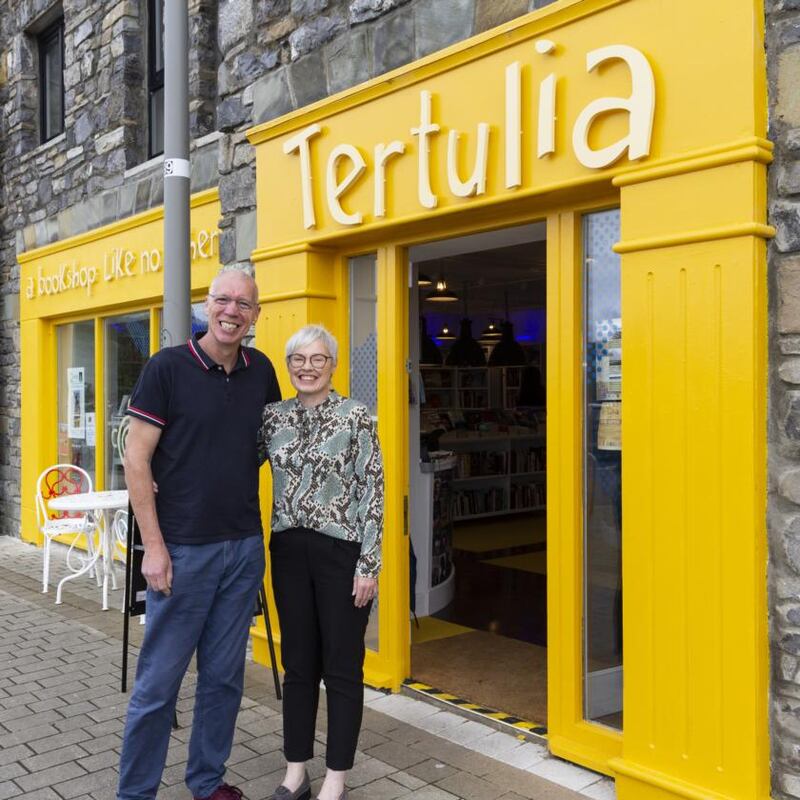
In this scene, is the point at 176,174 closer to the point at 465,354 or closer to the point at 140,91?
the point at 140,91

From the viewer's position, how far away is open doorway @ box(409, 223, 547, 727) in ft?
16.2

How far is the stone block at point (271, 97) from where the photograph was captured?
16.6 ft

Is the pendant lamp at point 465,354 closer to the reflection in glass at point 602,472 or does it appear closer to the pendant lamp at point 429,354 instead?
the pendant lamp at point 429,354

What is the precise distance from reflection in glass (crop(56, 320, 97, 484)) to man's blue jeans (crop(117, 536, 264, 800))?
5.77 metres

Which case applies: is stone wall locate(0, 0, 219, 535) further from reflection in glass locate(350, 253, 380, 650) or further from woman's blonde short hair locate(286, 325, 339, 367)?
woman's blonde short hair locate(286, 325, 339, 367)

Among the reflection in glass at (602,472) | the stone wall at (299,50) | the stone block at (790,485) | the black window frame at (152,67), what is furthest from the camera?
the black window frame at (152,67)

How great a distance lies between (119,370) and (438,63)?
544 cm

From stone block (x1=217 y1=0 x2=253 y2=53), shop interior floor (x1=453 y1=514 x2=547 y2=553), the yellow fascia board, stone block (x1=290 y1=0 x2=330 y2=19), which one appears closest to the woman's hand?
the yellow fascia board

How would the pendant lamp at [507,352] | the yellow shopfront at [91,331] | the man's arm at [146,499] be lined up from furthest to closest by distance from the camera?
the pendant lamp at [507,352] → the yellow shopfront at [91,331] → the man's arm at [146,499]

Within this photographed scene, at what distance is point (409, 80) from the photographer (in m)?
4.27

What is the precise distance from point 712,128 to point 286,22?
2.91 m

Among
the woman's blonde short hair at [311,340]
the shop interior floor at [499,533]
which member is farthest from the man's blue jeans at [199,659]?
the shop interior floor at [499,533]

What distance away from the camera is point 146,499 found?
10.3ft

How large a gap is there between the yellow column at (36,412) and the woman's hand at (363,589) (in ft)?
22.7
